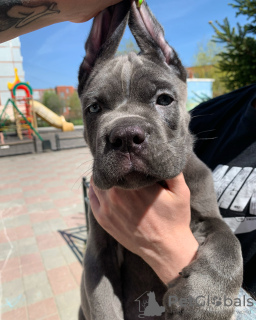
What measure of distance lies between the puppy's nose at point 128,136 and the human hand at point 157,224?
19.1 inches

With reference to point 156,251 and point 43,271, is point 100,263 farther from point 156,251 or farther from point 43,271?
point 43,271

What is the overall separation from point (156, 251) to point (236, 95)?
1923 mm

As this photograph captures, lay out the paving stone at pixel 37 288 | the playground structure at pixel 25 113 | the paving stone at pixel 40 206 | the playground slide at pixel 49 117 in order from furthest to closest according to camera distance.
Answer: the playground slide at pixel 49 117
the playground structure at pixel 25 113
the paving stone at pixel 40 206
the paving stone at pixel 37 288

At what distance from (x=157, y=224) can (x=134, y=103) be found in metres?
0.90

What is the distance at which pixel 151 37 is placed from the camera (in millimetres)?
2273

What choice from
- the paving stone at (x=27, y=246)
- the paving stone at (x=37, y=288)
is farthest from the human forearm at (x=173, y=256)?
the paving stone at (x=27, y=246)

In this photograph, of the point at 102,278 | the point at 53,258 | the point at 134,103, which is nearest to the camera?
the point at 134,103

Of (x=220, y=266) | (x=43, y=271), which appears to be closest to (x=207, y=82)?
(x=43, y=271)

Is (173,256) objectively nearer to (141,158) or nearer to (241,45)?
(141,158)

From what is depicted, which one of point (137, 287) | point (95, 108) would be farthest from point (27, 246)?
point (95, 108)

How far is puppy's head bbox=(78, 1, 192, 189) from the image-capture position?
1685 millimetres

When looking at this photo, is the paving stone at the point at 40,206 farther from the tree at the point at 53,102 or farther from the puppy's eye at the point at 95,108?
the tree at the point at 53,102

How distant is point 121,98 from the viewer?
2084mm

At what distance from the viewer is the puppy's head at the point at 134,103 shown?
5.53ft
